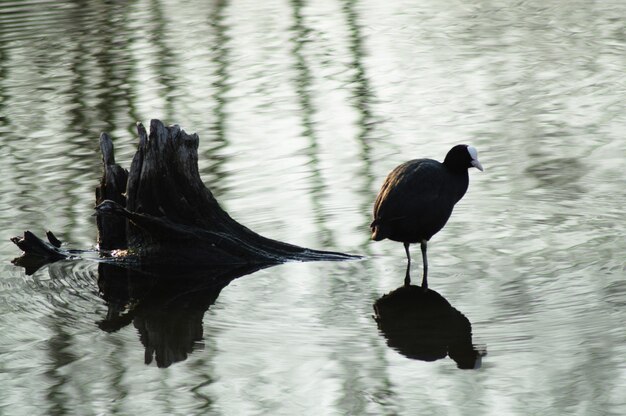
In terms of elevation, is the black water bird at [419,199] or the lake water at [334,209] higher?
the black water bird at [419,199]

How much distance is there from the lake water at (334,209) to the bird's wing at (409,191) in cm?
46

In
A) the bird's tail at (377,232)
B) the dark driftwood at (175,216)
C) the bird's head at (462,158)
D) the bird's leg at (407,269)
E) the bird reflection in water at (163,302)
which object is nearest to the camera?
the bird reflection in water at (163,302)

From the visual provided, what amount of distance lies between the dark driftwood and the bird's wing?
0.68 metres

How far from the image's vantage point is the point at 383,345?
7.05m

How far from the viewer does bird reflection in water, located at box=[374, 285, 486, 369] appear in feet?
22.6

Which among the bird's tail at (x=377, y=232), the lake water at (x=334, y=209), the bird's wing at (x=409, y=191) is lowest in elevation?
the lake water at (x=334, y=209)

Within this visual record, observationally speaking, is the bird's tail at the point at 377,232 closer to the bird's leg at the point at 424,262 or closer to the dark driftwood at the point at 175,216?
the bird's leg at the point at 424,262

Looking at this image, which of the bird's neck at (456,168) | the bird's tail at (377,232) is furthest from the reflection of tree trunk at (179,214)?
the bird's neck at (456,168)

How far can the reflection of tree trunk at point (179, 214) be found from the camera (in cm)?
860

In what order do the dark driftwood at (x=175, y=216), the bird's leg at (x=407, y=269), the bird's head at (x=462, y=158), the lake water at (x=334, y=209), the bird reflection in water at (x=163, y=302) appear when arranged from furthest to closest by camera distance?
the dark driftwood at (x=175, y=216) → the bird's head at (x=462, y=158) → the bird's leg at (x=407, y=269) → the bird reflection in water at (x=163, y=302) → the lake water at (x=334, y=209)

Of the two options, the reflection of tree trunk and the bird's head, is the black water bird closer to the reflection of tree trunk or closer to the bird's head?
the bird's head

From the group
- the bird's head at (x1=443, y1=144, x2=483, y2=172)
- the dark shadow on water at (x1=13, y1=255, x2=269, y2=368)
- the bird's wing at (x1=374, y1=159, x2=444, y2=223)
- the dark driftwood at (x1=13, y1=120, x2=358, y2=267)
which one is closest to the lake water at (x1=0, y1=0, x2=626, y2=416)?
the dark shadow on water at (x1=13, y1=255, x2=269, y2=368)

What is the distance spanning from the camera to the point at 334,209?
9797 mm

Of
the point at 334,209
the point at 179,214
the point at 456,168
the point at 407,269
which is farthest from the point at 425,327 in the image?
the point at 334,209
